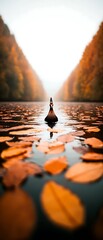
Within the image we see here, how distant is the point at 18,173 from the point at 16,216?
1.23ft

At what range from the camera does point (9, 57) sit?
3033cm

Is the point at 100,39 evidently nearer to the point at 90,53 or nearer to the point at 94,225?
the point at 90,53

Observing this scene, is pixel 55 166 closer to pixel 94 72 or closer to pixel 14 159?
pixel 14 159

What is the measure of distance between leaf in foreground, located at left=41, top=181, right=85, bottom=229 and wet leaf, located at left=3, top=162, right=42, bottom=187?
17 centimetres

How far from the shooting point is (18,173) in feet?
3.38

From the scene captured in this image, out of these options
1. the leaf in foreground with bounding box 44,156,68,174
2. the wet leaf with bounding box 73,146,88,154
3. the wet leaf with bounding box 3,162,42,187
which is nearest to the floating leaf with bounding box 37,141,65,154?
the wet leaf with bounding box 73,146,88,154

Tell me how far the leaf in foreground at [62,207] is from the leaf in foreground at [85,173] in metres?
0.18

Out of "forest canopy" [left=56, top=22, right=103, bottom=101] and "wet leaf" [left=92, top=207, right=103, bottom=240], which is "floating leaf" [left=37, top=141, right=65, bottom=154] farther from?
"forest canopy" [left=56, top=22, right=103, bottom=101]

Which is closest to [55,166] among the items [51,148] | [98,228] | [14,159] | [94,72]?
[14,159]

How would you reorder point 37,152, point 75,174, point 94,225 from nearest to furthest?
point 94,225
point 75,174
point 37,152

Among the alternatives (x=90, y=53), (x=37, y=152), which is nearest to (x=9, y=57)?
(x=90, y=53)

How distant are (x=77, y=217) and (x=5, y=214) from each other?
274mm

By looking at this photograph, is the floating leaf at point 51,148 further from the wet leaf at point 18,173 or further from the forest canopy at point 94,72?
the forest canopy at point 94,72

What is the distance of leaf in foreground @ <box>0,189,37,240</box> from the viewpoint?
60cm
